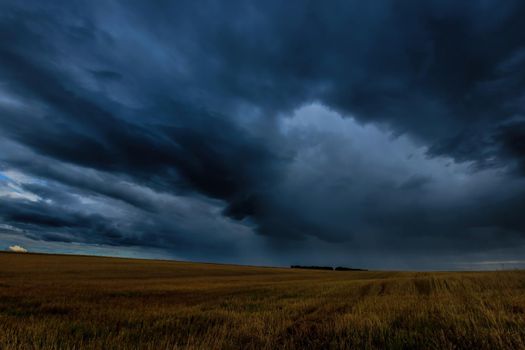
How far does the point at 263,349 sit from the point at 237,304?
8.14 metres

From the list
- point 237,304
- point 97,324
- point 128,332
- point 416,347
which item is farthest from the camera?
point 237,304

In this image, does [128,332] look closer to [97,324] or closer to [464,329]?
[97,324]

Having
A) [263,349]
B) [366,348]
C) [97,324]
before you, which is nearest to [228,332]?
[263,349]

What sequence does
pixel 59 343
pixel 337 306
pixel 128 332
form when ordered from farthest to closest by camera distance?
pixel 337 306, pixel 128 332, pixel 59 343

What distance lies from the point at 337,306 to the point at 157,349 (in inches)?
328

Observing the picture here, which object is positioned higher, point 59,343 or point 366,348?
point 366,348

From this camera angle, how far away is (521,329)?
6516 mm

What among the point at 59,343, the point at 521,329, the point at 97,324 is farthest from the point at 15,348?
the point at 521,329

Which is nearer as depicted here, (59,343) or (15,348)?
(15,348)

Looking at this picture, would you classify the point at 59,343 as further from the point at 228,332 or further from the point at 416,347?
the point at 416,347

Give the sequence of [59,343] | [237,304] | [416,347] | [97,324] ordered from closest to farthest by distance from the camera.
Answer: [416,347] → [59,343] → [97,324] → [237,304]

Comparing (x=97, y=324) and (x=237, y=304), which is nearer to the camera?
(x=97, y=324)

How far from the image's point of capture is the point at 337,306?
1193 cm

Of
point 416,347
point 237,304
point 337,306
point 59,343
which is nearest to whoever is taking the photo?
point 416,347
